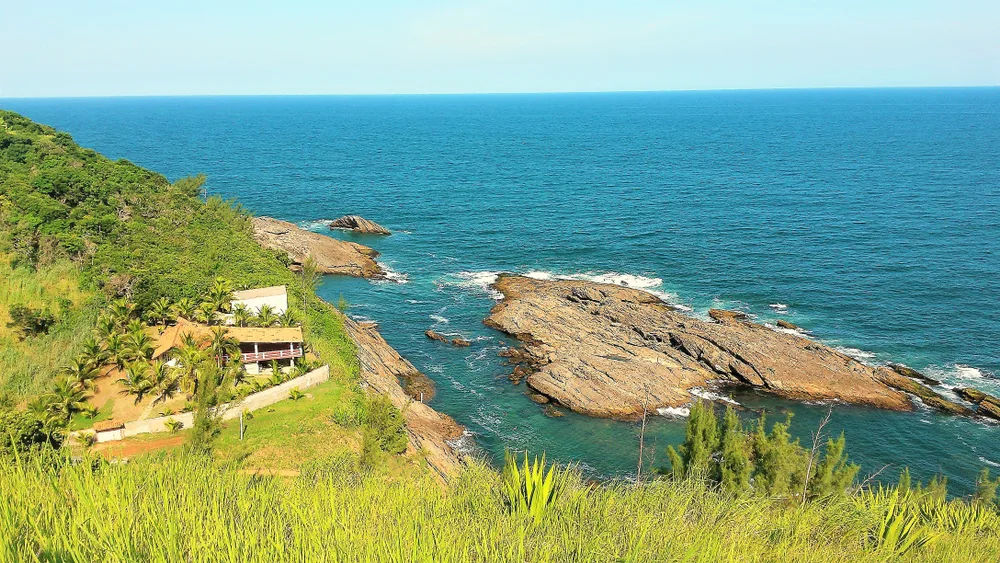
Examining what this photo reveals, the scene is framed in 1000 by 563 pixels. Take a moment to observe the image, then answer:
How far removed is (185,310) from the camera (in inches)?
1831

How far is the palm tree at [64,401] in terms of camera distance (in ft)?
114

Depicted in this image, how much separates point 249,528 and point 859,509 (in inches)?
718

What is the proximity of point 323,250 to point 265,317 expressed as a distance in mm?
34904

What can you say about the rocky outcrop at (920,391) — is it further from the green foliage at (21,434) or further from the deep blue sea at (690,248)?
the green foliage at (21,434)

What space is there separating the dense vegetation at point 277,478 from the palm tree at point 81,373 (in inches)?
4.9

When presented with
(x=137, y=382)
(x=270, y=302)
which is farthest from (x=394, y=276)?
(x=137, y=382)

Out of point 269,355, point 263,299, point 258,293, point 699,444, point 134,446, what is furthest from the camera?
point 258,293

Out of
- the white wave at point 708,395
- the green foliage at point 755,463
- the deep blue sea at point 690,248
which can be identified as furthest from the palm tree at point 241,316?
the white wave at point 708,395

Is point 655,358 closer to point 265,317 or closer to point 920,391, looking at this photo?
point 920,391

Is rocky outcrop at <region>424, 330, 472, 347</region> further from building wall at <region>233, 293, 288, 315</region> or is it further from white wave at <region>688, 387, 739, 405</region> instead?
white wave at <region>688, 387, 739, 405</region>

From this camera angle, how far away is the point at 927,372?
170ft

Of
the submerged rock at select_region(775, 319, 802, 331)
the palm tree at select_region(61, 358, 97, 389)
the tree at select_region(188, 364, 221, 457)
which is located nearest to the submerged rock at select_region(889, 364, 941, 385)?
the submerged rock at select_region(775, 319, 802, 331)

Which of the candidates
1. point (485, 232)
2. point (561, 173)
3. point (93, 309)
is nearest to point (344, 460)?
point (93, 309)

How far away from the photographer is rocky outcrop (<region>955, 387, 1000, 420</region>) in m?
45.9
